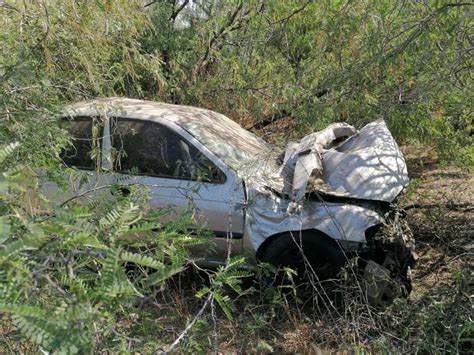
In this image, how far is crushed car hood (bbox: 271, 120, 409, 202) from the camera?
433 centimetres

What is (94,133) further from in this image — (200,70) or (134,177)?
(200,70)

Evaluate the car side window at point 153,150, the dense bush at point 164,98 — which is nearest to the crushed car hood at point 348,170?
the dense bush at point 164,98

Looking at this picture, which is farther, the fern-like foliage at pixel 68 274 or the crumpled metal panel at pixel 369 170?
the crumpled metal panel at pixel 369 170

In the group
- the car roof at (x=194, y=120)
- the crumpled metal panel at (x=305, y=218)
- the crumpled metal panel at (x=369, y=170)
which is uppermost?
the car roof at (x=194, y=120)

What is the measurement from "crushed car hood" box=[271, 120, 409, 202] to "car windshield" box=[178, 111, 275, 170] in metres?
0.29

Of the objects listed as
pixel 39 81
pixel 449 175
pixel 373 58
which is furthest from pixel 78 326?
pixel 449 175

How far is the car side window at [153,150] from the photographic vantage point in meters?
4.56

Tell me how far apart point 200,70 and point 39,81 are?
4.01 metres

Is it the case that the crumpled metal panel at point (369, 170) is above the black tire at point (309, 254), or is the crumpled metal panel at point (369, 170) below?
above

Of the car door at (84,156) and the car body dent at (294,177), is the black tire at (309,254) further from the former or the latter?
the car door at (84,156)

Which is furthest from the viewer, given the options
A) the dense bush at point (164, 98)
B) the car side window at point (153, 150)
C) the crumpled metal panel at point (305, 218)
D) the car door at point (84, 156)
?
the car side window at point (153, 150)

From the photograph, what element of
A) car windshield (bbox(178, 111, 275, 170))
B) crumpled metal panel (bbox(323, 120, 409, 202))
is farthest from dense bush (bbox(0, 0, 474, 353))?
car windshield (bbox(178, 111, 275, 170))

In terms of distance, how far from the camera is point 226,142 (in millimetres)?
4879

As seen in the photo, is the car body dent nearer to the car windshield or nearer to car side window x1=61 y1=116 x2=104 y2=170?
the car windshield
